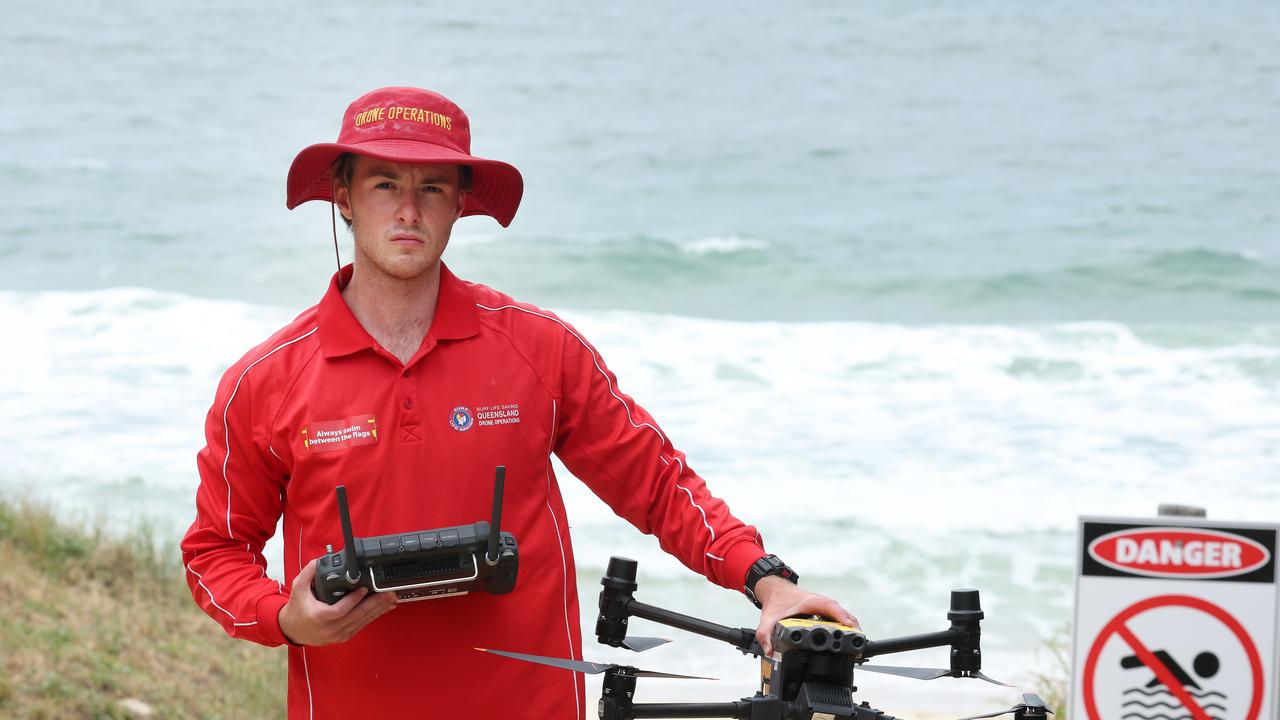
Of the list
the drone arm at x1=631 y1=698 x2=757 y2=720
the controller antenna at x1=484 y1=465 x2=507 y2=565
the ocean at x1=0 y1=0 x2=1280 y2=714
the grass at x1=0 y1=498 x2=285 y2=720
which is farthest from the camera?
the ocean at x1=0 y1=0 x2=1280 y2=714

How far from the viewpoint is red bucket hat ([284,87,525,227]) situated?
8.81 ft

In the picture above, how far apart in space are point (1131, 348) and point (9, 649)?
1570 cm

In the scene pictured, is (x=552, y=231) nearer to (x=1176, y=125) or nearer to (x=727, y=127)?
(x=727, y=127)

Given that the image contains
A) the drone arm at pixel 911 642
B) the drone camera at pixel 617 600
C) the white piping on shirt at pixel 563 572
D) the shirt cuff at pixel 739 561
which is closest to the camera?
the drone arm at pixel 911 642

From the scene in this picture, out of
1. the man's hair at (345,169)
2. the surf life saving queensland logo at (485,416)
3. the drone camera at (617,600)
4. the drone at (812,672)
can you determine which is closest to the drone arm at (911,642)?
the drone at (812,672)

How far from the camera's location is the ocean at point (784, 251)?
37.3 feet

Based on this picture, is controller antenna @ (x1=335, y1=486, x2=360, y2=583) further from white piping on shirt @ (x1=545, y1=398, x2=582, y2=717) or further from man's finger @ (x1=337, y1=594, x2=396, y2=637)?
white piping on shirt @ (x1=545, y1=398, x2=582, y2=717)

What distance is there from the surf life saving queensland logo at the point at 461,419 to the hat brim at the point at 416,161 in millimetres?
369

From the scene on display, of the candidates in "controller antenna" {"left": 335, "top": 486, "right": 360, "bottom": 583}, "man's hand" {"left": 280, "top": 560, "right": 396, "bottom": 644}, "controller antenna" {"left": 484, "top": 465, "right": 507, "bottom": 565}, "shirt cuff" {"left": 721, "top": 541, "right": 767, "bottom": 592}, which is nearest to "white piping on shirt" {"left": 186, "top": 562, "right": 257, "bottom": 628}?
"man's hand" {"left": 280, "top": 560, "right": 396, "bottom": 644}

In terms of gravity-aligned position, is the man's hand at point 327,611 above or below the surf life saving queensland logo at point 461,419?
below

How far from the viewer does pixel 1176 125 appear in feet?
95.8

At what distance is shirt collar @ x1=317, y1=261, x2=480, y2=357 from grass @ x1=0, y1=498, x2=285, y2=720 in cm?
253

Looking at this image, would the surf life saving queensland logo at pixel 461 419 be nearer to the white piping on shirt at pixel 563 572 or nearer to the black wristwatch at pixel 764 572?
the white piping on shirt at pixel 563 572

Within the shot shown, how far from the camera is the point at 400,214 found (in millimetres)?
2707
